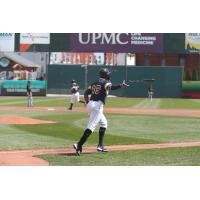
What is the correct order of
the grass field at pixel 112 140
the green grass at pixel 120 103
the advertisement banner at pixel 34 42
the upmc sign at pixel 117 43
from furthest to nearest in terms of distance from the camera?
1. the advertisement banner at pixel 34 42
2. the upmc sign at pixel 117 43
3. the green grass at pixel 120 103
4. the grass field at pixel 112 140

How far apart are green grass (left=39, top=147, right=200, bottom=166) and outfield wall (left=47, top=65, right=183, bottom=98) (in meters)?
41.9

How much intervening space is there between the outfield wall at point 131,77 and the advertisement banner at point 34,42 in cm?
368

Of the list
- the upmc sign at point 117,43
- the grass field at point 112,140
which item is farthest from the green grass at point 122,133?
the upmc sign at point 117,43

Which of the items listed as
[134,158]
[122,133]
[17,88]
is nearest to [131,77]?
[17,88]

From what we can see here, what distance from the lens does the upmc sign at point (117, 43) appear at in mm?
57438

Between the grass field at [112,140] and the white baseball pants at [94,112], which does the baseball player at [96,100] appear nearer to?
the white baseball pants at [94,112]

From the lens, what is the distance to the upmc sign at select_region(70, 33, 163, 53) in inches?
2261

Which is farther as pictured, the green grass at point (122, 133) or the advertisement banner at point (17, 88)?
the advertisement banner at point (17, 88)

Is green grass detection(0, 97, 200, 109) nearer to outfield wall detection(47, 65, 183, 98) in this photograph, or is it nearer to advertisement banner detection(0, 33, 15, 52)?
outfield wall detection(47, 65, 183, 98)

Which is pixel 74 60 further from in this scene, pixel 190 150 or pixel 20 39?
pixel 190 150

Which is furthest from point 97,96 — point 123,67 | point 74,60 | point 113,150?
point 74,60

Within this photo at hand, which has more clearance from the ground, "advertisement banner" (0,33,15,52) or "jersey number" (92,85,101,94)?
"advertisement banner" (0,33,15,52)

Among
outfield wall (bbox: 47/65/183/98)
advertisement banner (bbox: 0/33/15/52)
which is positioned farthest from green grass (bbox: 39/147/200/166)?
advertisement banner (bbox: 0/33/15/52)

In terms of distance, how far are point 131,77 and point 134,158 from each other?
147 feet
